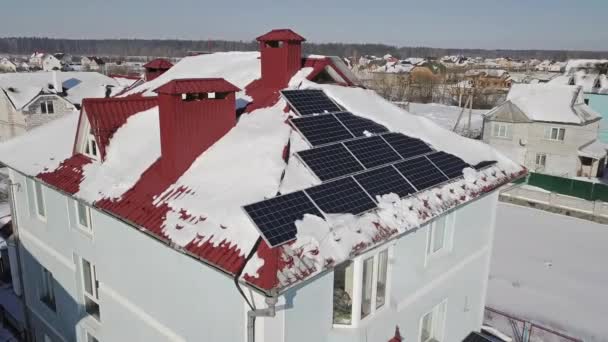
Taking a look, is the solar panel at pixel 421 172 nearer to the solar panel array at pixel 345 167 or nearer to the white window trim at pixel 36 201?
the solar panel array at pixel 345 167

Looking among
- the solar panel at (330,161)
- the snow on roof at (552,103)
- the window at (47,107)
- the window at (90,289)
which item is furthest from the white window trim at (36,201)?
the window at (47,107)

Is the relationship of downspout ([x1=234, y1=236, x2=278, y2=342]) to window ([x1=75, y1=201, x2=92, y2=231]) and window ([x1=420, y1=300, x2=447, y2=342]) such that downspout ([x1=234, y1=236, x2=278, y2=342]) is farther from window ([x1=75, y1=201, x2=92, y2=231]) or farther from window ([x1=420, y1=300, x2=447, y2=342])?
window ([x1=75, y1=201, x2=92, y2=231])

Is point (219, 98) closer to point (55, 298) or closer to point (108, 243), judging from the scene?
point (108, 243)

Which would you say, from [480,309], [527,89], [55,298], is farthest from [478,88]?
[55,298]

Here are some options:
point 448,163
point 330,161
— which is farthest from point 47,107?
point 448,163

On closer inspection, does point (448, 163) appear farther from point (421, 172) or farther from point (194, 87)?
point (194, 87)
